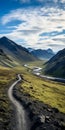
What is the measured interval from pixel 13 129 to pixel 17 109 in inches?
671

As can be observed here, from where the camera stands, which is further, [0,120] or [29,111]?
[29,111]

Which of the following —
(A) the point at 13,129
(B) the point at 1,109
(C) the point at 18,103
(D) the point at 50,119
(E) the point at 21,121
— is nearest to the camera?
(A) the point at 13,129

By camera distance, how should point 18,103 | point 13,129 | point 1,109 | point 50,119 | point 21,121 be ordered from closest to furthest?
1. point 13,129
2. point 21,121
3. point 50,119
4. point 1,109
5. point 18,103

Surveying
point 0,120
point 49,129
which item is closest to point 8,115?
point 0,120

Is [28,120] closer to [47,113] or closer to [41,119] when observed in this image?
[41,119]

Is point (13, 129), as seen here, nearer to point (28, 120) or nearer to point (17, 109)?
point (28, 120)

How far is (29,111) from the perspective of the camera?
244 ft

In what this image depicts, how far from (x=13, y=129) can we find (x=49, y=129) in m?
8.22

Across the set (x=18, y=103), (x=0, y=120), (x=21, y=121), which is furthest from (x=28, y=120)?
(x=18, y=103)

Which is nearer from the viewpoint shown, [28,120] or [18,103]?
[28,120]

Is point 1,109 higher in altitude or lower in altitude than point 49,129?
higher

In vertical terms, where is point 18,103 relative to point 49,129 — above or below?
above

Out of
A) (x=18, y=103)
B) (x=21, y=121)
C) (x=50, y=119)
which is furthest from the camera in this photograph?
(x=18, y=103)

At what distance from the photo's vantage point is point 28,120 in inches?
2569
